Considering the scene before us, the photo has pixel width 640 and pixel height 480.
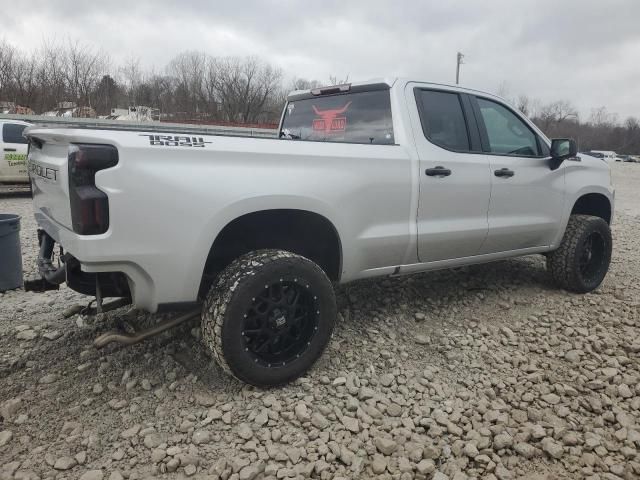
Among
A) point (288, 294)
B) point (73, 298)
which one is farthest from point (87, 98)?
point (288, 294)

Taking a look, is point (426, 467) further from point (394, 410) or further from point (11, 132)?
point (11, 132)

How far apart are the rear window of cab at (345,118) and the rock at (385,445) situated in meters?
1.83

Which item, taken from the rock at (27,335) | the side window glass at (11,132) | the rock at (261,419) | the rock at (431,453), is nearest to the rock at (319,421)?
the rock at (261,419)

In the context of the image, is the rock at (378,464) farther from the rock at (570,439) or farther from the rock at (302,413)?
the rock at (570,439)

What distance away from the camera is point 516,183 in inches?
159

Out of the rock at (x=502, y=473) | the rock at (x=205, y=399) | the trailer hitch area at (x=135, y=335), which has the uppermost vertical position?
the trailer hitch area at (x=135, y=335)

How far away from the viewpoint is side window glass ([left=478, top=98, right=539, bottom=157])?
4059mm

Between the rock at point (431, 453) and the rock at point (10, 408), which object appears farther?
the rock at point (10, 408)

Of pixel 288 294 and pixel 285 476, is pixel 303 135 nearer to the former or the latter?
pixel 288 294

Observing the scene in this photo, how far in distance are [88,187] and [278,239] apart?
1.22m

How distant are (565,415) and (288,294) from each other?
1.66 m

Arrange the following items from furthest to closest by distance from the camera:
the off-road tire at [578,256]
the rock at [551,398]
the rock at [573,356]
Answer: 1. the off-road tire at [578,256]
2. the rock at [573,356]
3. the rock at [551,398]

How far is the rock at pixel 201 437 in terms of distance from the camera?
244 cm

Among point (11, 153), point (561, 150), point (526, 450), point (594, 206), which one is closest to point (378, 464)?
point (526, 450)
